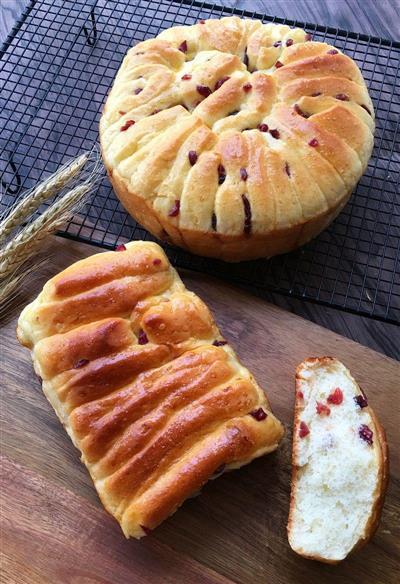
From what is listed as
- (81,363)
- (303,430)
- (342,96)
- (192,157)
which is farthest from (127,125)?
(303,430)

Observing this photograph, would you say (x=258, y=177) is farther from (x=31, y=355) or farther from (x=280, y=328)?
(x=31, y=355)

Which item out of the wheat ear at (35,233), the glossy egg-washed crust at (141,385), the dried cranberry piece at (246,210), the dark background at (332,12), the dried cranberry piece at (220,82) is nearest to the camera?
the glossy egg-washed crust at (141,385)

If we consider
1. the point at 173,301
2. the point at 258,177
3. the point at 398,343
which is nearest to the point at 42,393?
the point at 173,301

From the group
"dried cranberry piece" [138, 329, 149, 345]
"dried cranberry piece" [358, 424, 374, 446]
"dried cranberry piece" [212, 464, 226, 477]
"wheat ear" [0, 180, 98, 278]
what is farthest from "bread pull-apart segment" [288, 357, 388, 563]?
"wheat ear" [0, 180, 98, 278]

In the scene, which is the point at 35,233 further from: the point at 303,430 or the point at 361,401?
the point at 361,401

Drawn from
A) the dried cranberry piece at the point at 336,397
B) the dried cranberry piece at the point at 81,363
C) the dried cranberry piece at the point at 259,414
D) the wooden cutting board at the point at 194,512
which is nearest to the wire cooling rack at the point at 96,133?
the wooden cutting board at the point at 194,512

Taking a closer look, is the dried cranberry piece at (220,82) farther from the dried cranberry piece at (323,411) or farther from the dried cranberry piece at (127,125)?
the dried cranberry piece at (323,411)
